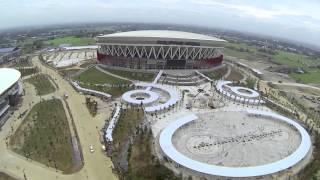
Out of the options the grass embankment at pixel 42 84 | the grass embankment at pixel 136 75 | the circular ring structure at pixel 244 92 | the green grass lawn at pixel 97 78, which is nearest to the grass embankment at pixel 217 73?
Result: the circular ring structure at pixel 244 92

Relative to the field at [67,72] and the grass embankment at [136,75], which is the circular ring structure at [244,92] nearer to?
the grass embankment at [136,75]

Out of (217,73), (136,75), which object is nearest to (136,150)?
(136,75)

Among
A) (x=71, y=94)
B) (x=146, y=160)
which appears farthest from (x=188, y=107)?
(x=71, y=94)

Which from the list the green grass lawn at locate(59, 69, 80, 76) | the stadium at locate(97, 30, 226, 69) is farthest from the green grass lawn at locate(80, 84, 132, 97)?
the stadium at locate(97, 30, 226, 69)

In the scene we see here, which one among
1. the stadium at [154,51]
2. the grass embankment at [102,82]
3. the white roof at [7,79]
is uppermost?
the stadium at [154,51]

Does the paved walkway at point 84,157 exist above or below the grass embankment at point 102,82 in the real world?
below

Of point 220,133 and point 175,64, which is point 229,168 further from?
point 175,64

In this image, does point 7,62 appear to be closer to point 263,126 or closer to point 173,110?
point 173,110
